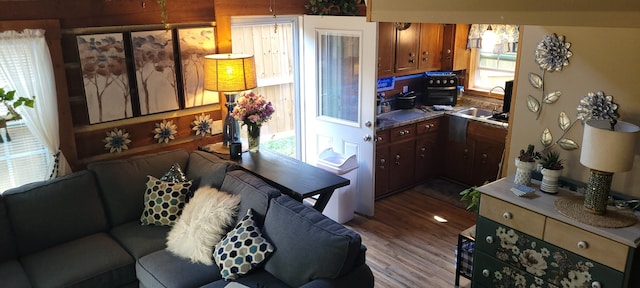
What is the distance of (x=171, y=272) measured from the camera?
8.99 ft

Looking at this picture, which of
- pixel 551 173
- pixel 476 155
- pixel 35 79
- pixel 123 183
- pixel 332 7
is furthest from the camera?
pixel 476 155

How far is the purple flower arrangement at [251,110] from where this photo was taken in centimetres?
373

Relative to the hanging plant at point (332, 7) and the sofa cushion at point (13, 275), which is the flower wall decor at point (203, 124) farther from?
the sofa cushion at point (13, 275)

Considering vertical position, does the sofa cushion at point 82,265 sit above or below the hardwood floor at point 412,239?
above

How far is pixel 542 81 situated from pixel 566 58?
0.65 feet

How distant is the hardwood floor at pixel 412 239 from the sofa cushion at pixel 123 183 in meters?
1.83

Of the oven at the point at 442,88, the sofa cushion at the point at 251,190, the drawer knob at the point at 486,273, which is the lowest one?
the drawer knob at the point at 486,273

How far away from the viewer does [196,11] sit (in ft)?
12.6

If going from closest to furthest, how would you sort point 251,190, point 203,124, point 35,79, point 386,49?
1. point 251,190
2. point 35,79
3. point 203,124
4. point 386,49

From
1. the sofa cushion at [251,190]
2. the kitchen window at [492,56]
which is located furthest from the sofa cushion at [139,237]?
the kitchen window at [492,56]

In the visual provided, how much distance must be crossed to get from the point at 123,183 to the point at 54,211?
468 millimetres

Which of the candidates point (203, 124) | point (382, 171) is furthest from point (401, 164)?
point (203, 124)

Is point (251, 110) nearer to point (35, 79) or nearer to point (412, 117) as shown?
point (35, 79)

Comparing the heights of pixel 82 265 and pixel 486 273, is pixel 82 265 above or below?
above
